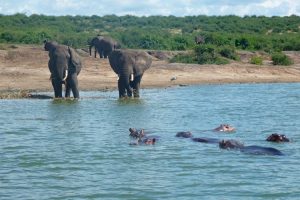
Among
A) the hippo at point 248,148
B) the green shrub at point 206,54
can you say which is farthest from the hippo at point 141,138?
the green shrub at point 206,54

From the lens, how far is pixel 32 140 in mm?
16984

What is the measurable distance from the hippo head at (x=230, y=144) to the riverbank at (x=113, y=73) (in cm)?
1454

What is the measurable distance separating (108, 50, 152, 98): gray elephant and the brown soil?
129 inches

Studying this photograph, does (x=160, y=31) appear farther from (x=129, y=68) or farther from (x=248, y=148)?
(x=248, y=148)

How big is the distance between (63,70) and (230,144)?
11.3 meters

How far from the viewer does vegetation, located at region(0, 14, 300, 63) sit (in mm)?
46188

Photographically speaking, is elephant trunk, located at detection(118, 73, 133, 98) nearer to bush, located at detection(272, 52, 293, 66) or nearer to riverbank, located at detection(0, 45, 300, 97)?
riverbank, located at detection(0, 45, 300, 97)

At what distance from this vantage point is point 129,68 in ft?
87.0

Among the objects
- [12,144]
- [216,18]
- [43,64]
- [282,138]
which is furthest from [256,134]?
[216,18]

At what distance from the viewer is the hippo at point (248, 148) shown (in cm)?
1469

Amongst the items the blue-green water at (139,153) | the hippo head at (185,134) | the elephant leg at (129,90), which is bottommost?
the blue-green water at (139,153)

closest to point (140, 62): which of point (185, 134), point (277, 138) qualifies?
point (185, 134)

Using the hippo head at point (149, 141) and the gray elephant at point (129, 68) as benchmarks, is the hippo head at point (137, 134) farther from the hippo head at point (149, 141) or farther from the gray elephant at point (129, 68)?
the gray elephant at point (129, 68)

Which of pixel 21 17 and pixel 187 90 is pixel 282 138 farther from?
pixel 21 17
